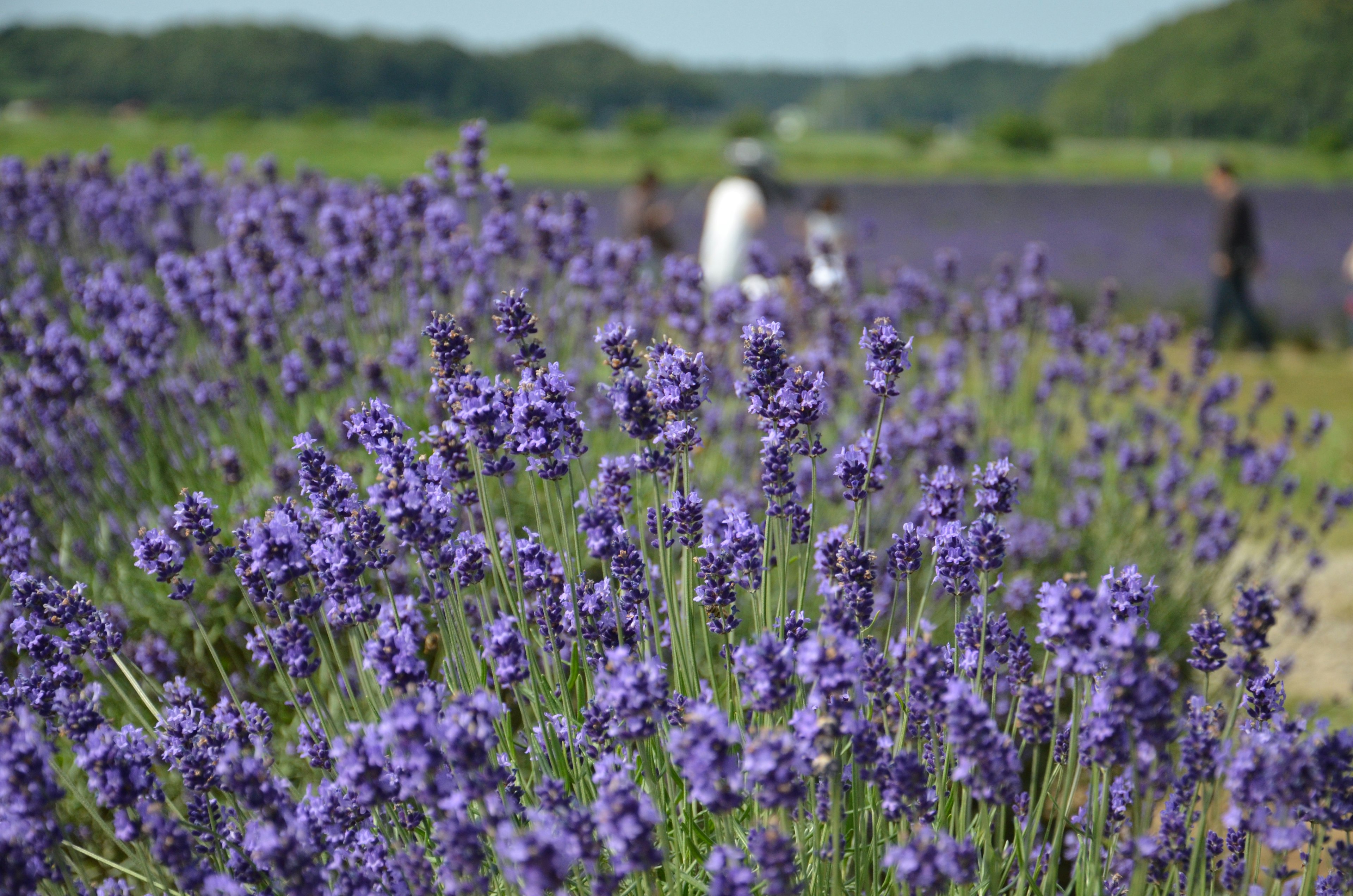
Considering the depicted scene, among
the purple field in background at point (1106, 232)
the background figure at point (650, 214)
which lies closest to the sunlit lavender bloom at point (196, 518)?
the purple field in background at point (1106, 232)

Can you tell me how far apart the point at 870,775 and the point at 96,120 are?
60016 mm

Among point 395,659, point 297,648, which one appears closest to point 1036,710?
point 395,659

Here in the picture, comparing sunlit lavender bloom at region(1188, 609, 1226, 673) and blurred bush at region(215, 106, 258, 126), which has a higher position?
blurred bush at region(215, 106, 258, 126)

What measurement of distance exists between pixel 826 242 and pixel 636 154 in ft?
Result: 193

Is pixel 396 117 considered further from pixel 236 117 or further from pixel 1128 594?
pixel 1128 594

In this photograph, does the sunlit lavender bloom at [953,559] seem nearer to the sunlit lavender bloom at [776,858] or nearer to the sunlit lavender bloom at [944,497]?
the sunlit lavender bloom at [944,497]

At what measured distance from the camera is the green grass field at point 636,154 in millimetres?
41156

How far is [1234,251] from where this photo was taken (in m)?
10.9

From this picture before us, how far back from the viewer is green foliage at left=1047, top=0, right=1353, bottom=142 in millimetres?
58625

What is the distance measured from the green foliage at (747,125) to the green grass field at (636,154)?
1.82 meters

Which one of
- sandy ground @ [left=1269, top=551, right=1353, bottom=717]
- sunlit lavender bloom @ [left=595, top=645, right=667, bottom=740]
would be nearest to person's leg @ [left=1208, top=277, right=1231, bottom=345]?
sandy ground @ [left=1269, top=551, right=1353, bottom=717]

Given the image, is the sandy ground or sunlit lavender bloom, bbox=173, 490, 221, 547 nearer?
sunlit lavender bloom, bbox=173, 490, 221, 547

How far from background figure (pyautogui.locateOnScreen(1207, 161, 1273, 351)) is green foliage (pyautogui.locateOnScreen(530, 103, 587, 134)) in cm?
7146

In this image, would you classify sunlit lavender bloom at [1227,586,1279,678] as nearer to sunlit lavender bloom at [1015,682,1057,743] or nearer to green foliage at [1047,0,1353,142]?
sunlit lavender bloom at [1015,682,1057,743]
